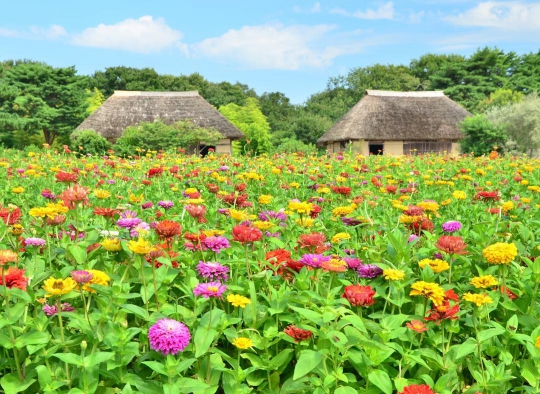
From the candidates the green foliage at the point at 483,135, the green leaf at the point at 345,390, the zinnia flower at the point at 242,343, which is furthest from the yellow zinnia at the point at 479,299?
the green foliage at the point at 483,135

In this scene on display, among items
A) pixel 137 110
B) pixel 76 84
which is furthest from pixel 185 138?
pixel 76 84

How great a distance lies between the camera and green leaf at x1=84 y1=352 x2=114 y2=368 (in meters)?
1.55

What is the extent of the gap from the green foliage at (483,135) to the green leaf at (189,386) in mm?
21546

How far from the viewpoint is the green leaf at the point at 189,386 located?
154 centimetres

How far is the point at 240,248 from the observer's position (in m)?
2.28

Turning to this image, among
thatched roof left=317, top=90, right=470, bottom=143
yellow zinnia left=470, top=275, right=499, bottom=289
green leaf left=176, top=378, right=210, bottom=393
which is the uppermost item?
thatched roof left=317, top=90, right=470, bottom=143

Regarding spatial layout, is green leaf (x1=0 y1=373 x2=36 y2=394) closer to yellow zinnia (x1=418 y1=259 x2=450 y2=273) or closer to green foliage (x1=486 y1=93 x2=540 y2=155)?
yellow zinnia (x1=418 y1=259 x2=450 y2=273)

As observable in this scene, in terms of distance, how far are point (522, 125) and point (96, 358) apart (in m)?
25.3

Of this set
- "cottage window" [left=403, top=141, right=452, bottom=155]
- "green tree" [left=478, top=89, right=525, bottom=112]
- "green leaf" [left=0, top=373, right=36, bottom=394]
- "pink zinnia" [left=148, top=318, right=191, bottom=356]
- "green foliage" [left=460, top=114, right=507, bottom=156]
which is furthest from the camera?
"green tree" [left=478, top=89, right=525, bottom=112]

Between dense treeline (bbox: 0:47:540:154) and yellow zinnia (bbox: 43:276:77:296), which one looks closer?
yellow zinnia (bbox: 43:276:77:296)

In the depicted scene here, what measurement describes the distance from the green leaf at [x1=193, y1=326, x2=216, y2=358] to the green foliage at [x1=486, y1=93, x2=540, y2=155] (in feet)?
75.6

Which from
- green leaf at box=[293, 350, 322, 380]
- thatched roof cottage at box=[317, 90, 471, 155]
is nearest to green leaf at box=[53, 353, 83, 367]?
green leaf at box=[293, 350, 322, 380]

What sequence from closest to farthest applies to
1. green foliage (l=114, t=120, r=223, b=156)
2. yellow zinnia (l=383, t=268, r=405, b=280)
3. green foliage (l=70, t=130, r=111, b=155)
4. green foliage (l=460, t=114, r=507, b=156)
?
yellow zinnia (l=383, t=268, r=405, b=280) → green foliage (l=70, t=130, r=111, b=155) → green foliage (l=114, t=120, r=223, b=156) → green foliage (l=460, t=114, r=507, b=156)

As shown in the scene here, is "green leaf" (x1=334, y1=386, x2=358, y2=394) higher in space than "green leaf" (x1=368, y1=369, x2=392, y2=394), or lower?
lower
